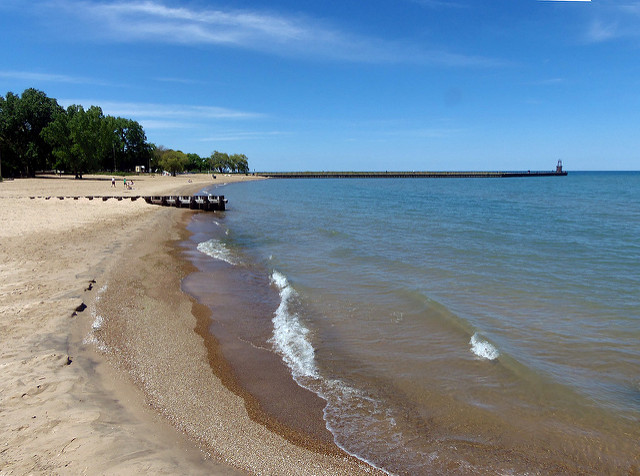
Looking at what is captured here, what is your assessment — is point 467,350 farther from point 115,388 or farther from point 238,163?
point 238,163

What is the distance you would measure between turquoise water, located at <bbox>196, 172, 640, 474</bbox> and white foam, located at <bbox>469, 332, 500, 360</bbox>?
3 cm

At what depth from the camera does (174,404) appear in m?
5.52

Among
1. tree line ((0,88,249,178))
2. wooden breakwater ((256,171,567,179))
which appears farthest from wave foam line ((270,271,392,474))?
wooden breakwater ((256,171,567,179))

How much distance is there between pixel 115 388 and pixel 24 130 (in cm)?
8190

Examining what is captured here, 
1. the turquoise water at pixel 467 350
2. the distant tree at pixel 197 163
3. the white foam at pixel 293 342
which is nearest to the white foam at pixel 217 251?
the turquoise water at pixel 467 350

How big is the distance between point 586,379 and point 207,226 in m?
24.1

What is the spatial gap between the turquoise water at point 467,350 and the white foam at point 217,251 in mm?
84

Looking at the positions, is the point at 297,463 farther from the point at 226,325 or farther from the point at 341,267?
the point at 341,267

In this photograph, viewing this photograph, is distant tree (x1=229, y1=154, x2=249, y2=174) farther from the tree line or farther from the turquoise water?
the turquoise water

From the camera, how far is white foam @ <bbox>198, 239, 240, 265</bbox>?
16531 millimetres

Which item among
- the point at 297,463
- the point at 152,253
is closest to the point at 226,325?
the point at 297,463

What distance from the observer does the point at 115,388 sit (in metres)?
5.78

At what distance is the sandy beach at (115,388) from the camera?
4293 mm

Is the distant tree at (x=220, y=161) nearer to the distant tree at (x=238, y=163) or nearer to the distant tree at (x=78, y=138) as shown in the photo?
the distant tree at (x=238, y=163)
